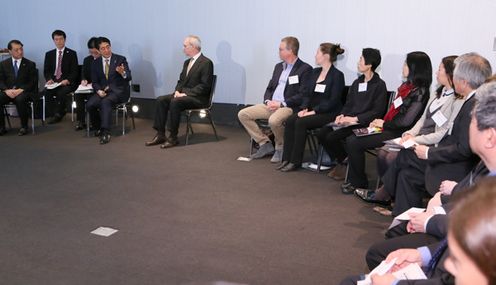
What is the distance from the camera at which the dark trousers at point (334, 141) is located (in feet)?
15.0

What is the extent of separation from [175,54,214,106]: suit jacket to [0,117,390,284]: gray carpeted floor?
0.87m

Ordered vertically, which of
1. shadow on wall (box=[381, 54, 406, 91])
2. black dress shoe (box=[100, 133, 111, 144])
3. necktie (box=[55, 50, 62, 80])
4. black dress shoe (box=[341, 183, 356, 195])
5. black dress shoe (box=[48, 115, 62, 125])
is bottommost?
black dress shoe (box=[48, 115, 62, 125])

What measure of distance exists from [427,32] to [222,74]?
303 centimetres

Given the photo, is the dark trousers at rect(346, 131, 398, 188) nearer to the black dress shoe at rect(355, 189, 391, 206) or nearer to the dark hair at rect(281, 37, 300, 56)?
the black dress shoe at rect(355, 189, 391, 206)

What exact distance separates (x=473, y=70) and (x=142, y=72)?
589 cm

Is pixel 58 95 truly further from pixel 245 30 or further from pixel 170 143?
pixel 245 30

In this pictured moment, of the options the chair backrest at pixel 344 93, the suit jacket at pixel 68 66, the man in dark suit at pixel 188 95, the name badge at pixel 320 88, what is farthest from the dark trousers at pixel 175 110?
the suit jacket at pixel 68 66

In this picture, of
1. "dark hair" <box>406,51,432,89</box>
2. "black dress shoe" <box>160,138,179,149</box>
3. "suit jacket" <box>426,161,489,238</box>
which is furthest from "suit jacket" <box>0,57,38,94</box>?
"suit jacket" <box>426,161,489,238</box>

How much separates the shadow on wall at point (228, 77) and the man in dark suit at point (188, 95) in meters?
1.05

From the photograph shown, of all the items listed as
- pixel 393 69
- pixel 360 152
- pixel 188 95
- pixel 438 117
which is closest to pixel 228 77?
pixel 188 95

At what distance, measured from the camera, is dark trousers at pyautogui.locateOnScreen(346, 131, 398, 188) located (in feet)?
13.5

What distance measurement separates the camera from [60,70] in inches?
300

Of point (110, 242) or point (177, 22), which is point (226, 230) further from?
point (177, 22)

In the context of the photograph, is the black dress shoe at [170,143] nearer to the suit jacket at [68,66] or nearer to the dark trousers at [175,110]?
the dark trousers at [175,110]
